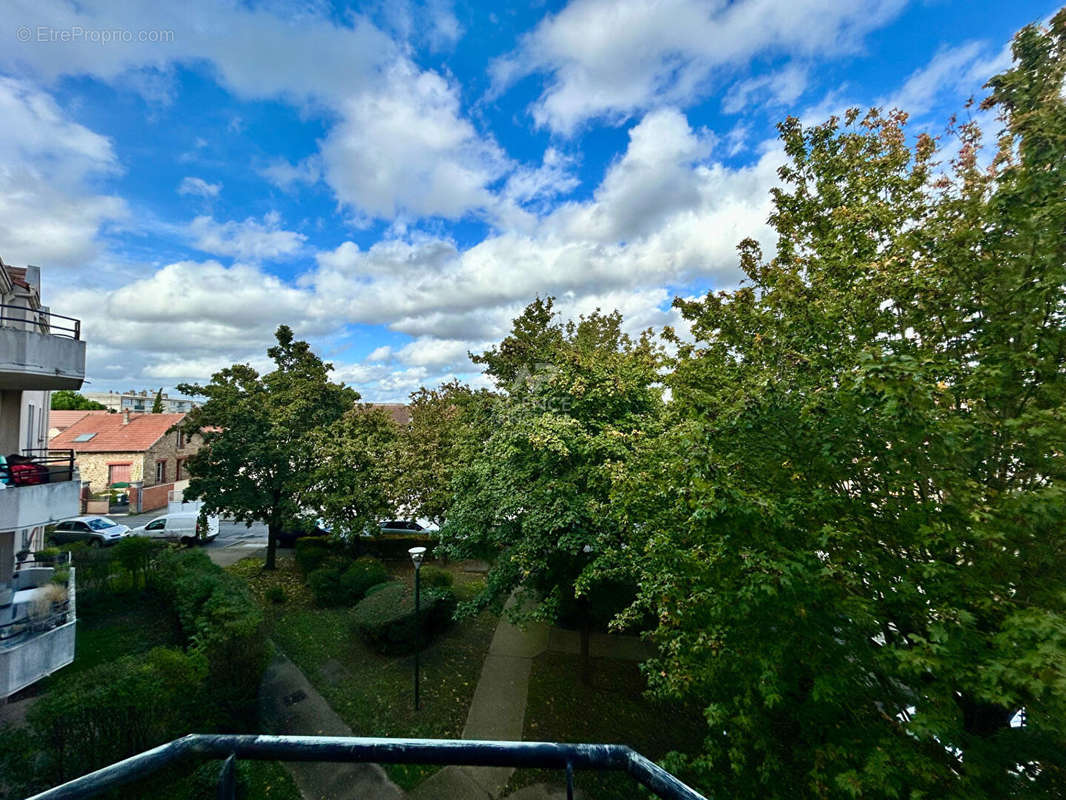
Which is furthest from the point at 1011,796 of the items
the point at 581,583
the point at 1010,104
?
the point at 1010,104

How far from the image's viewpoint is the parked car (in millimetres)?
22234

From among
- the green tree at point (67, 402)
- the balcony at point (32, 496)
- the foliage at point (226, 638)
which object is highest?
the green tree at point (67, 402)

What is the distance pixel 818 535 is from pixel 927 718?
1672 millimetres

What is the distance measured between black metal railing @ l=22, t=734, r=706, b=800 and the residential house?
120ft

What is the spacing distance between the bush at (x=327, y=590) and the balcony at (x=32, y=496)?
759 cm

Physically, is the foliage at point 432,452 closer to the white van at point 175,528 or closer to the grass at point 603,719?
the grass at point 603,719

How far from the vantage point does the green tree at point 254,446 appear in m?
18.0

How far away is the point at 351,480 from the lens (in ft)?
58.1

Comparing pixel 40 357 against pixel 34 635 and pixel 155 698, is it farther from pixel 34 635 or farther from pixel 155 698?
pixel 155 698

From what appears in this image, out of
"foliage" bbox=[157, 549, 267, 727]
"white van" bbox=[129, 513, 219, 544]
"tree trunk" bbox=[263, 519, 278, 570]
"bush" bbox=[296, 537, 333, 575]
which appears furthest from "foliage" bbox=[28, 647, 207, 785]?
"white van" bbox=[129, 513, 219, 544]

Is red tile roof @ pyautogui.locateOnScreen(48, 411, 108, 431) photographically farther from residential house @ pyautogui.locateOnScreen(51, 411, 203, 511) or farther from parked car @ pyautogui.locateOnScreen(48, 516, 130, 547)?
parked car @ pyautogui.locateOnScreen(48, 516, 130, 547)

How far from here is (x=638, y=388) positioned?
11250 mm

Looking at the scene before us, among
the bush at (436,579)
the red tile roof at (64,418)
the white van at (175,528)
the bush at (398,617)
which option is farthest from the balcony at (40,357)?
the red tile roof at (64,418)

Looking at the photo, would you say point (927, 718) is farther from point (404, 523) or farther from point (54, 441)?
point (54, 441)
